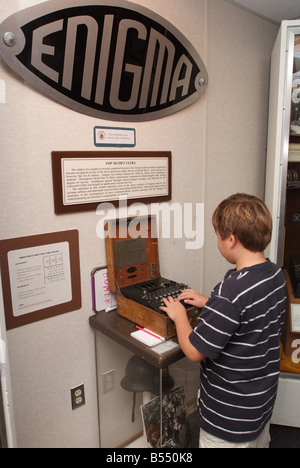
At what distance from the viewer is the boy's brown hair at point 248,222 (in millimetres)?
1102

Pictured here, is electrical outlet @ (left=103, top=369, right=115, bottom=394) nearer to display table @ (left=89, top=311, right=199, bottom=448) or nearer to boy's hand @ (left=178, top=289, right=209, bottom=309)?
display table @ (left=89, top=311, right=199, bottom=448)

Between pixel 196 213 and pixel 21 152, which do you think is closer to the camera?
pixel 21 152

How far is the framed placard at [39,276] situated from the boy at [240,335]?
0.57 metres

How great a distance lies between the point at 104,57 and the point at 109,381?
151 cm

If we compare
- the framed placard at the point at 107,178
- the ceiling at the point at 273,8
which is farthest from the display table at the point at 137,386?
the ceiling at the point at 273,8

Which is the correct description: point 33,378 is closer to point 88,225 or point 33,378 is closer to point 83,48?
point 88,225

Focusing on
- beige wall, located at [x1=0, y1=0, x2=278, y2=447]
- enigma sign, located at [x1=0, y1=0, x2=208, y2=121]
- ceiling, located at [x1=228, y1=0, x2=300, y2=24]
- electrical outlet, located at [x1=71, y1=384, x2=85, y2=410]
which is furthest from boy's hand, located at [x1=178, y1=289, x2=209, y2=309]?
ceiling, located at [x1=228, y1=0, x2=300, y2=24]

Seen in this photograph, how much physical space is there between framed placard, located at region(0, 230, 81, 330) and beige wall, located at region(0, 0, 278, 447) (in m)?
0.04

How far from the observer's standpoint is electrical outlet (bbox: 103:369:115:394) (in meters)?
1.69

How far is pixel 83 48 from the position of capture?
1.35 meters

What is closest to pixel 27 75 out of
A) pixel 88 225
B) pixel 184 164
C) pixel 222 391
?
pixel 88 225

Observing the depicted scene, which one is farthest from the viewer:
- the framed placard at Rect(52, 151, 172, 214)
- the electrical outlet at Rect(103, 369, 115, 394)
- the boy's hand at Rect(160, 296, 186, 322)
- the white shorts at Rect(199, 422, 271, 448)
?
the electrical outlet at Rect(103, 369, 115, 394)

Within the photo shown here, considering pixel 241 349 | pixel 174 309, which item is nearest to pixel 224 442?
pixel 241 349

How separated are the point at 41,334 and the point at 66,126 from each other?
882 mm
